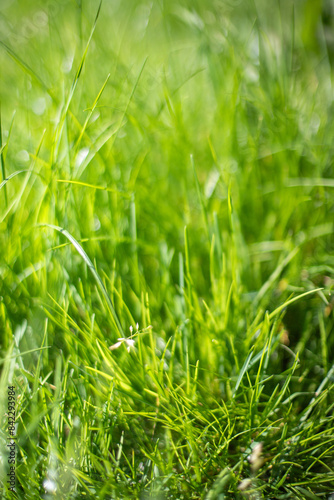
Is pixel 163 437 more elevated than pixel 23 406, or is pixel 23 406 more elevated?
pixel 23 406

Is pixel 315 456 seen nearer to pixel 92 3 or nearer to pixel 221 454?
pixel 221 454

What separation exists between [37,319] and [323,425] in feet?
1.83

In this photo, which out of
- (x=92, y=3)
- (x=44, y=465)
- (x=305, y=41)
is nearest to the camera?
(x=44, y=465)

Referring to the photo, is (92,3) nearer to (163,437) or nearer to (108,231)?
(108,231)

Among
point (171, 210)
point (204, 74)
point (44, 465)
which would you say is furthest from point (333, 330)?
point (204, 74)

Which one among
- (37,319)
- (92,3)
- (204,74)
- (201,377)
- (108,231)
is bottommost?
(201,377)

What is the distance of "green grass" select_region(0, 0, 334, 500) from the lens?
0.60 metres

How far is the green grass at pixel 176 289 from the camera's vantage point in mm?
602

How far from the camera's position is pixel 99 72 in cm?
130

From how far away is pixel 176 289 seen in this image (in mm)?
844

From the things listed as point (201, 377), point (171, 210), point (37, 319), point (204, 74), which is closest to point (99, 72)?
point (204, 74)

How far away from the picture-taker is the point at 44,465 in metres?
0.59

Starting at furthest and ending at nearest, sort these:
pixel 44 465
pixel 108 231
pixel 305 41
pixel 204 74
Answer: pixel 204 74 < pixel 305 41 < pixel 108 231 < pixel 44 465

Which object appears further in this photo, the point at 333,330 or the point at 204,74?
the point at 204,74
